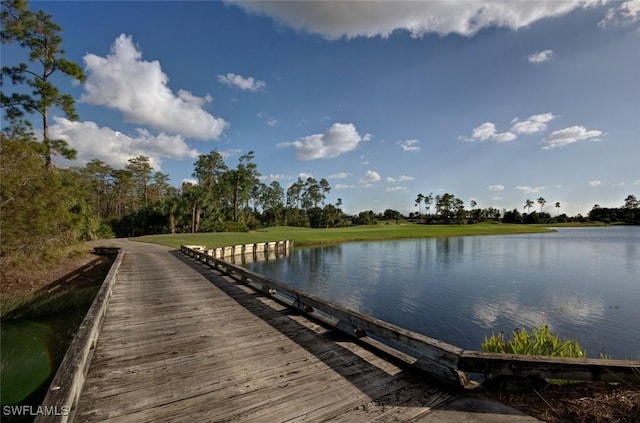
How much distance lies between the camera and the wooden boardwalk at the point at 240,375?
3.26m

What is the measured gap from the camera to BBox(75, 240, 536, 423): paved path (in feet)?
10.5

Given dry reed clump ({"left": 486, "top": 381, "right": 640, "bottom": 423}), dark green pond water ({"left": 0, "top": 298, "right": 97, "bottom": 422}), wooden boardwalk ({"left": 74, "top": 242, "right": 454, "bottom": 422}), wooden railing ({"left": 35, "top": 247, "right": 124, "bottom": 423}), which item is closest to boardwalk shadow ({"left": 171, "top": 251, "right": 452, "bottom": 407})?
wooden boardwalk ({"left": 74, "top": 242, "right": 454, "bottom": 422})

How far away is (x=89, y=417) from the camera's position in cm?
318

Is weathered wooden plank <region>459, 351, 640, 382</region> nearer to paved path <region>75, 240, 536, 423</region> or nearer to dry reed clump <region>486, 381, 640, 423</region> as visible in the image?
dry reed clump <region>486, 381, 640, 423</region>

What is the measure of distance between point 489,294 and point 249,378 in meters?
13.0

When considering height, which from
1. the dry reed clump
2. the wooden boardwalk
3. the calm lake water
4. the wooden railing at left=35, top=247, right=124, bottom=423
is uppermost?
the wooden railing at left=35, top=247, right=124, bottom=423

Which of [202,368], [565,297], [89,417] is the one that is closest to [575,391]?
[202,368]

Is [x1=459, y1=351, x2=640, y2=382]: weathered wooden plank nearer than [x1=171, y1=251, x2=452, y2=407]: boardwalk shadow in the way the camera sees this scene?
Yes

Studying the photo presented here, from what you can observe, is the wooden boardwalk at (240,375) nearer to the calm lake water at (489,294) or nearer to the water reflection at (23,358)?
the water reflection at (23,358)

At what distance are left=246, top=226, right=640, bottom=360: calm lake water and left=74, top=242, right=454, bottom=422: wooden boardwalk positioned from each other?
5.40 meters

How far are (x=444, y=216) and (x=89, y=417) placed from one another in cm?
12654

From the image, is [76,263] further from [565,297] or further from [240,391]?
[565,297]

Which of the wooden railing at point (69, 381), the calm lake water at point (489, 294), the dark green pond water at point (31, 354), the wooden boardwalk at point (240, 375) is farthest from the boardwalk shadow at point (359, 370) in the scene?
the calm lake water at point (489, 294)

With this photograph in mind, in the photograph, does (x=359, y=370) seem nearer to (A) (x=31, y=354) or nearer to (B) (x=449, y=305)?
(A) (x=31, y=354)
